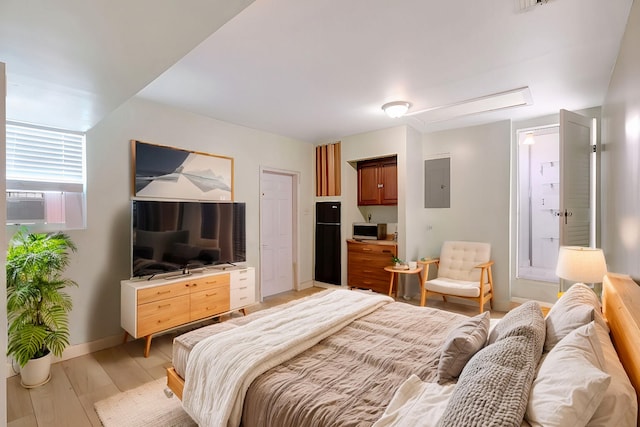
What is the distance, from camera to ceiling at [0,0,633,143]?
1293 millimetres

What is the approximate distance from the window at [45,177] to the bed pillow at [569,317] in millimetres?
3673

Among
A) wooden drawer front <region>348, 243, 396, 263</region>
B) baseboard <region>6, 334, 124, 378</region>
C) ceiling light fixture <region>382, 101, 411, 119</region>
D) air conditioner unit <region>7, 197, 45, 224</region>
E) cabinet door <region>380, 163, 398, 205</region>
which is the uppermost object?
ceiling light fixture <region>382, 101, 411, 119</region>

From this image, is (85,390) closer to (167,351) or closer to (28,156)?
(167,351)

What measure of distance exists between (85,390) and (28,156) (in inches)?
80.1

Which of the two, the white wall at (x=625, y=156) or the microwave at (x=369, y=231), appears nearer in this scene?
the white wall at (x=625, y=156)

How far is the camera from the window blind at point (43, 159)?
8.38 ft

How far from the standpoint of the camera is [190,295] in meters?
3.12

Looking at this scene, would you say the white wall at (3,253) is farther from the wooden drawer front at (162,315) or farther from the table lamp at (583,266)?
the table lamp at (583,266)

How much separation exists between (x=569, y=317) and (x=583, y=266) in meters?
1.23

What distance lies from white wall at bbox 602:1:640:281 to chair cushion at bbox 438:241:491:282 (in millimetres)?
1345

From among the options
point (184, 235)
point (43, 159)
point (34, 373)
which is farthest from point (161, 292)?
point (43, 159)

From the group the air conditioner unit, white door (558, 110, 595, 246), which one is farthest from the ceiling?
the air conditioner unit

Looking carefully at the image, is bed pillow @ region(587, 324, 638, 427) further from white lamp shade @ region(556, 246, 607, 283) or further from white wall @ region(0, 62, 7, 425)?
white wall @ region(0, 62, 7, 425)

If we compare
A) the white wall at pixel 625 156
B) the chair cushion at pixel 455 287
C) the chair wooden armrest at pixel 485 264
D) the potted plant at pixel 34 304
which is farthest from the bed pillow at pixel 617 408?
the potted plant at pixel 34 304
